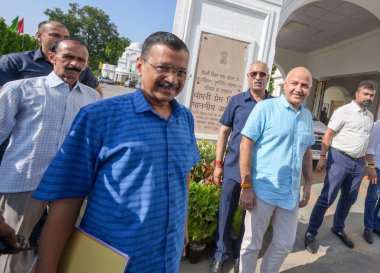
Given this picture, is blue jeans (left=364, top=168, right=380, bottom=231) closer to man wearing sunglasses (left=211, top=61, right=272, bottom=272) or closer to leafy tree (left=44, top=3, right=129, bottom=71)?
man wearing sunglasses (left=211, top=61, right=272, bottom=272)

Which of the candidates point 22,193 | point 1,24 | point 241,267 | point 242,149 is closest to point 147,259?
point 22,193

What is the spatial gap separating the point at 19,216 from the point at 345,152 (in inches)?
128

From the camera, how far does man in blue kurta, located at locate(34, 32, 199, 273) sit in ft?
3.42

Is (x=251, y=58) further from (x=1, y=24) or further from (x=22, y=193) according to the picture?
(x=1, y=24)

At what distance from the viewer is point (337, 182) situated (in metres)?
3.24

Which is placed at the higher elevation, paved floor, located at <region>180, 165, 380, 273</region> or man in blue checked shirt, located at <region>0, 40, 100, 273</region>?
man in blue checked shirt, located at <region>0, 40, 100, 273</region>

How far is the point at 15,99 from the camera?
1.72 metres

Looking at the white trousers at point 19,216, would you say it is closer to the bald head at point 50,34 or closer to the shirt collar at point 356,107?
the bald head at point 50,34

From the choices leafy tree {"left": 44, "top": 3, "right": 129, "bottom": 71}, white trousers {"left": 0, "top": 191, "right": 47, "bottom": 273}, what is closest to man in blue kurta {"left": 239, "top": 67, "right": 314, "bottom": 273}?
A: white trousers {"left": 0, "top": 191, "right": 47, "bottom": 273}

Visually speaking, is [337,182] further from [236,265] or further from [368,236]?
[236,265]

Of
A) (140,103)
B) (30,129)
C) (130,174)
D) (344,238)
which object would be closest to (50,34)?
(30,129)

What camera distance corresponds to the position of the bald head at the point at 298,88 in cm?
221

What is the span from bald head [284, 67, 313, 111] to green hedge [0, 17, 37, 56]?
13.1 metres

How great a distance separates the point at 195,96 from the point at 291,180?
67.6 inches
